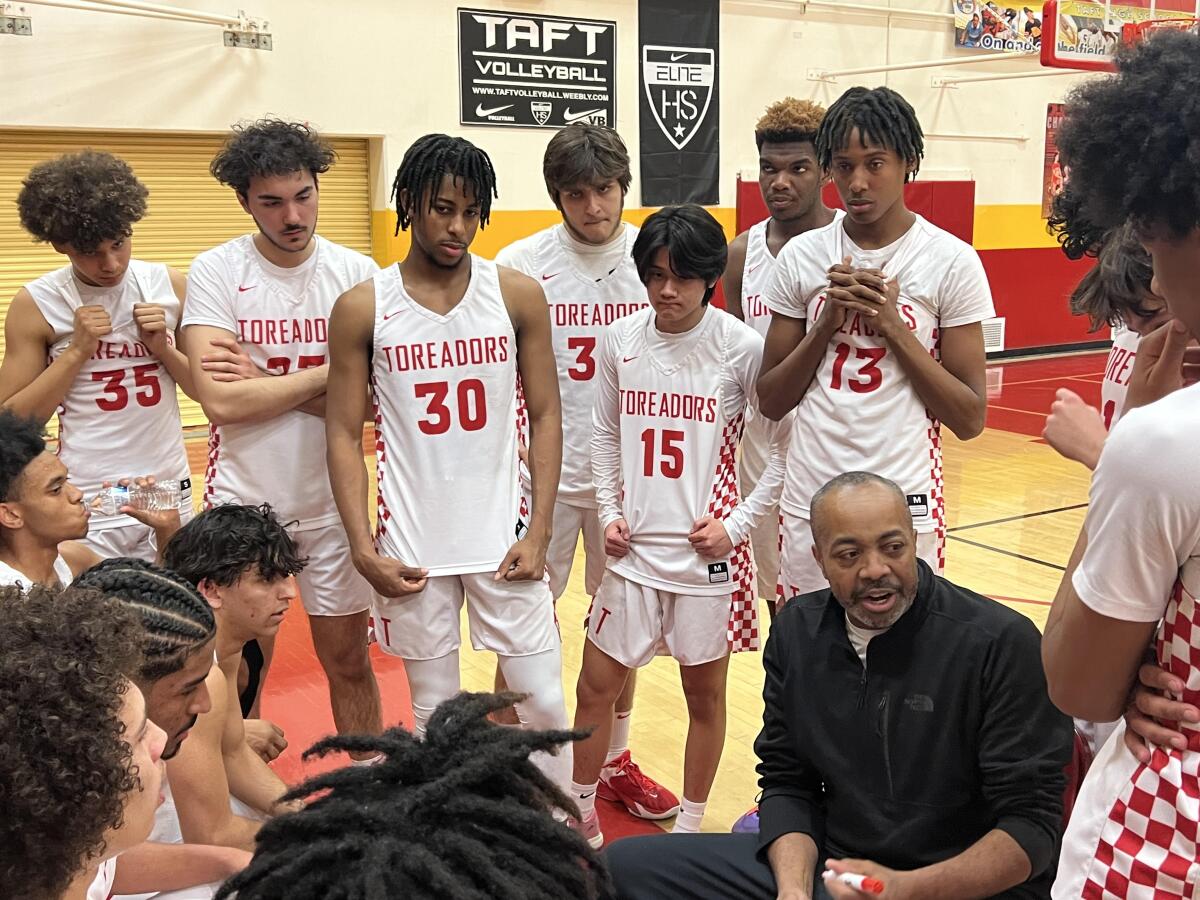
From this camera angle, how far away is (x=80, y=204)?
3.38 metres

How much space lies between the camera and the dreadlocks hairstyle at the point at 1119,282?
2393 millimetres

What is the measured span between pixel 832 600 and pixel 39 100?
8111mm

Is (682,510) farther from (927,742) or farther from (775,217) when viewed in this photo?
(775,217)

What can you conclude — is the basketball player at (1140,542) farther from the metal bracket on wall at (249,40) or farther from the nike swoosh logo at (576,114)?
the nike swoosh logo at (576,114)

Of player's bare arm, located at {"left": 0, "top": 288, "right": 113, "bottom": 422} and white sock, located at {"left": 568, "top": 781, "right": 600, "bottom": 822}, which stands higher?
player's bare arm, located at {"left": 0, "top": 288, "right": 113, "bottom": 422}

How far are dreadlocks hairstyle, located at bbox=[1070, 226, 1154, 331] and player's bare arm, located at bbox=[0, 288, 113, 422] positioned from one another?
9.24 ft

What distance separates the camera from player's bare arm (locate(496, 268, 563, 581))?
9.77 ft

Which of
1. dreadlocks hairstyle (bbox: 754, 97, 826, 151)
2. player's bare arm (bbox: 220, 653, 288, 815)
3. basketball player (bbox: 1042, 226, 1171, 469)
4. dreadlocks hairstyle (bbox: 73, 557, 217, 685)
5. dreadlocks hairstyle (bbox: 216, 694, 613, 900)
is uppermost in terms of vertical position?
dreadlocks hairstyle (bbox: 754, 97, 826, 151)

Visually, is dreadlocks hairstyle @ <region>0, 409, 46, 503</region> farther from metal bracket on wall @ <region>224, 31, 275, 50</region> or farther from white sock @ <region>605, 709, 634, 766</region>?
metal bracket on wall @ <region>224, 31, 275, 50</region>

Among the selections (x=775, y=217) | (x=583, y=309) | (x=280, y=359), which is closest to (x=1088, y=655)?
(x=583, y=309)

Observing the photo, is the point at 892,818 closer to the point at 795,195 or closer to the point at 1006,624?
the point at 1006,624

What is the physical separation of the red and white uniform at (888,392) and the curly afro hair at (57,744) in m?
2.10

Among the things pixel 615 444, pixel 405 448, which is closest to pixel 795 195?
pixel 615 444

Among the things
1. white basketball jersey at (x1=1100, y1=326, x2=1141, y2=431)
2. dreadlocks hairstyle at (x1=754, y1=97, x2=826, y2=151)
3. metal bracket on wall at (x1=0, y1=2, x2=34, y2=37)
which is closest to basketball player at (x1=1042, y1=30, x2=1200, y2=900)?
white basketball jersey at (x1=1100, y1=326, x2=1141, y2=431)
